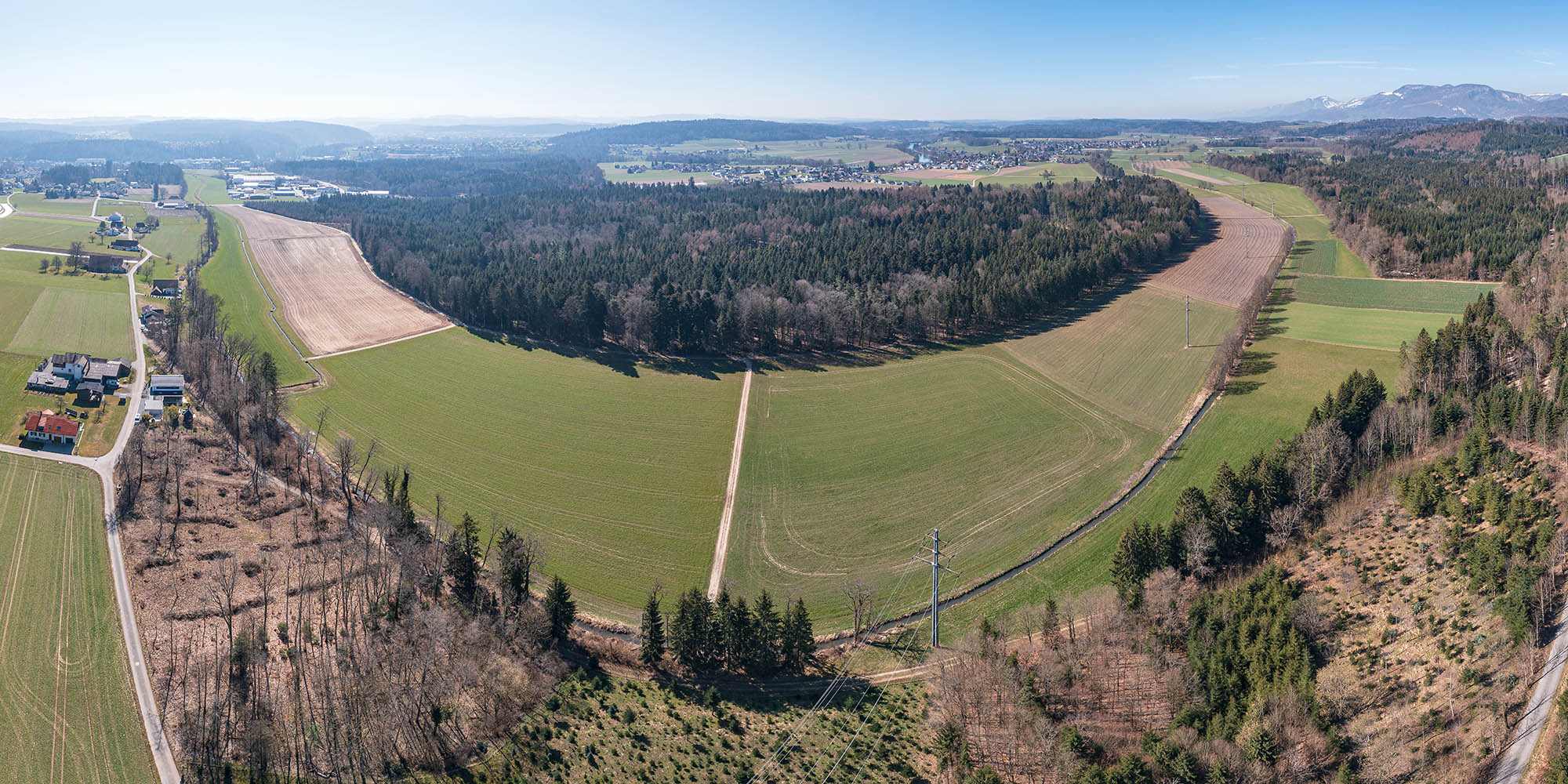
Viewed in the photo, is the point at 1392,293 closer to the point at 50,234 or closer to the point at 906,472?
the point at 906,472

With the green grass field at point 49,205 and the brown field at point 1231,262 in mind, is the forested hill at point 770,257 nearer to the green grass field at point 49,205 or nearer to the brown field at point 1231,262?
the brown field at point 1231,262

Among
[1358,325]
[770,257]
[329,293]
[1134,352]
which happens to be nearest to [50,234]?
[329,293]

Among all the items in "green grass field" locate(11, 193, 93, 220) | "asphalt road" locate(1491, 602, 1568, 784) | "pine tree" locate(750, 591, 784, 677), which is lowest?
"pine tree" locate(750, 591, 784, 677)

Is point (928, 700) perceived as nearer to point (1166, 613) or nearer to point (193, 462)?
point (1166, 613)

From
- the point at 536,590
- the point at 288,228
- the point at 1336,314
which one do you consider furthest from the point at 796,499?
the point at 288,228

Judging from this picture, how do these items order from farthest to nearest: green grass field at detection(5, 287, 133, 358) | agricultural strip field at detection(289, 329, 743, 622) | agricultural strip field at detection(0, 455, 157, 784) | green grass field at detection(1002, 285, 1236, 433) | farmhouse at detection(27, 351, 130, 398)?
green grass field at detection(5, 287, 133, 358) < green grass field at detection(1002, 285, 1236, 433) < farmhouse at detection(27, 351, 130, 398) < agricultural strip field at detection(289, 329, 743, 622) < agricultural strip field at detection(0, 455, 157, 784)

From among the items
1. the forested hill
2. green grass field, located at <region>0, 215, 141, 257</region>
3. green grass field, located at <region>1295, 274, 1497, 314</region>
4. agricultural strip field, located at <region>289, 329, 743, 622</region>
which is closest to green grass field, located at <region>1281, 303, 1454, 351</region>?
green grass field, located at <region>1295, 274, 1497, 314</region>

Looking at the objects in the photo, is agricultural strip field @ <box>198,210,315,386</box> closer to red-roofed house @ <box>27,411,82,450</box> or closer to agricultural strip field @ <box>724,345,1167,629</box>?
red-roofed house @ <box>27,411,82,450</box>
